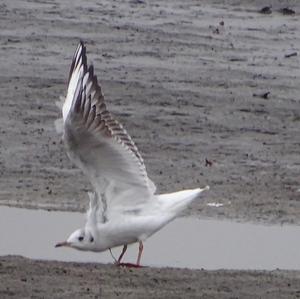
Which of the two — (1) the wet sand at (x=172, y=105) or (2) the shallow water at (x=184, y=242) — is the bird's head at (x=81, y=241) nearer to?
(1) the wet sand at (x=172, y=105)

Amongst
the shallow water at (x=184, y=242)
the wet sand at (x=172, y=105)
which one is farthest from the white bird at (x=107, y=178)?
the shallow water at (x=184, y=242)

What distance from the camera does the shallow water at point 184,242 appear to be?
11.8 meters

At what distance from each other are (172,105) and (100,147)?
5.91m

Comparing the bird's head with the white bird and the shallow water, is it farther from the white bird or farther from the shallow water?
the shallow water

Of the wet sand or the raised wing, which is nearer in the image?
the raised wing

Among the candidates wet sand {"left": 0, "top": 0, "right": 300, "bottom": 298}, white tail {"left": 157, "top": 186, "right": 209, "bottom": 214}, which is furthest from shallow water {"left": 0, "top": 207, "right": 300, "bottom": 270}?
white tail {"left": 157, "top": 186, "right": 209, "bottom": 214}

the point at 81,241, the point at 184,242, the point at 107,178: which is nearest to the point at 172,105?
the point at 184,242

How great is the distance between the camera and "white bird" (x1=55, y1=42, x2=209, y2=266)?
11.0m

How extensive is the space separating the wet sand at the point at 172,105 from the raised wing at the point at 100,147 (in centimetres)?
56

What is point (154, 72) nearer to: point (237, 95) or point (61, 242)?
point (237, 95)

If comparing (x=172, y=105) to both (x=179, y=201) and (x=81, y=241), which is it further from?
(x=81, y=241)

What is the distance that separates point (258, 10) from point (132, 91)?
536 cm

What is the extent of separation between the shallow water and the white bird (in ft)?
1.37

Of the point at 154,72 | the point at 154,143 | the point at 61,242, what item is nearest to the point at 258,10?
the point at 154,72
